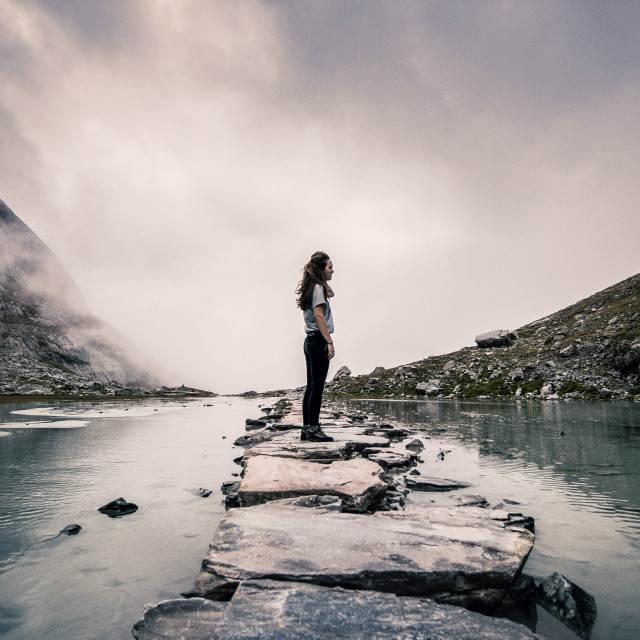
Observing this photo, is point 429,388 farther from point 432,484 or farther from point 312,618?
point 312,618

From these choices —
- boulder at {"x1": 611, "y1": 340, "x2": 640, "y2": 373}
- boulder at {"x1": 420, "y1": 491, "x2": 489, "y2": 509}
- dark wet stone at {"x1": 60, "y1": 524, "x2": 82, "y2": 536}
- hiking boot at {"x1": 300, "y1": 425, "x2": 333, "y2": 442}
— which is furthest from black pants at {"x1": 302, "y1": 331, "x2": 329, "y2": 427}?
boulder at {"x1": 611, "y1": 340, "x2": 640, "y2": 373}

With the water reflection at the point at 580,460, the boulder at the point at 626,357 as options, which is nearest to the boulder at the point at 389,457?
the water reflection at the point at 580,460

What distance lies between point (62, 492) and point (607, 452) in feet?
36.0

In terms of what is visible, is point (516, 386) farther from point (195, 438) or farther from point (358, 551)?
point (358, 551)

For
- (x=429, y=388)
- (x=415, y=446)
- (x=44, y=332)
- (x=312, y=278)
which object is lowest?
(x=415, y=446)

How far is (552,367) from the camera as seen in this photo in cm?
6425

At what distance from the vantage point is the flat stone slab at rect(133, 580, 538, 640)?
186cm

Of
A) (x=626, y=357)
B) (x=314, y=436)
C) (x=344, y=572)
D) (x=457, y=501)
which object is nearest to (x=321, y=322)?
(x=314, y=436)

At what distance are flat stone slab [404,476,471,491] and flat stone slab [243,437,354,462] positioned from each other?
55.6 inches

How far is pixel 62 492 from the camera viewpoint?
535 cm

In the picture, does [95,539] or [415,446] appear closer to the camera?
[95,539]

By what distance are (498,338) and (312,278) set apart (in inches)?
3809

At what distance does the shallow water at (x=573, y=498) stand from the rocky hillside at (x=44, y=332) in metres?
116

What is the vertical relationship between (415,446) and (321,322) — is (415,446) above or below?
below
